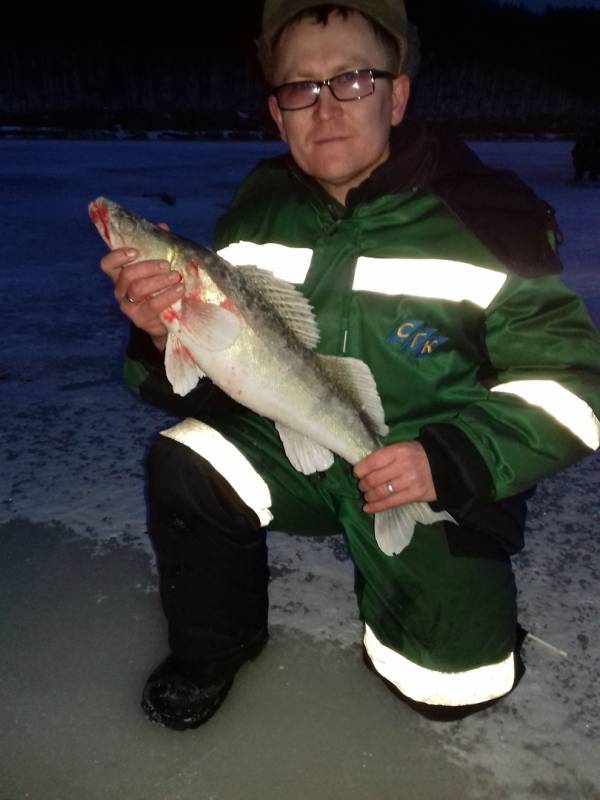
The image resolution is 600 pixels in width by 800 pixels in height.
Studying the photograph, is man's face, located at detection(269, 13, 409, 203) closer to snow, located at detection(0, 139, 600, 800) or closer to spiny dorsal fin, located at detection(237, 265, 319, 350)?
spiny dorsal fin, located at detection(237, 265, 319, 350)

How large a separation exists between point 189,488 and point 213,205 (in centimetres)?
879

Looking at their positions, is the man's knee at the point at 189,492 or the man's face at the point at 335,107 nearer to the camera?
the man's knee at the point at 189,492

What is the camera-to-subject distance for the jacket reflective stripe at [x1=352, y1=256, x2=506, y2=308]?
7.07 feet

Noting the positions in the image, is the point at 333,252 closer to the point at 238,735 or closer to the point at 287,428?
the point at 287,428

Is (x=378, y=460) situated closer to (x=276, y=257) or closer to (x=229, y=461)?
(x=229, y=461)

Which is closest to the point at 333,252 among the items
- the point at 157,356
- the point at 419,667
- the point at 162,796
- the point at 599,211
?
the point at 157,356

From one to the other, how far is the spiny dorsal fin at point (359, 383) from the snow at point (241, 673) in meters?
0.77

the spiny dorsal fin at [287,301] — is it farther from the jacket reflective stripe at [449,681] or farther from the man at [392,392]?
the jacket reflective stripe at [449,681]

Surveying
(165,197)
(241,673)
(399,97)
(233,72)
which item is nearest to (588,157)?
(165,197)

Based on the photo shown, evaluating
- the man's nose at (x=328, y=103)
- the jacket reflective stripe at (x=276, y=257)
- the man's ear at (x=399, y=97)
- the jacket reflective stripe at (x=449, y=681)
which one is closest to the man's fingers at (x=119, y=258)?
the jacket reflective stripe at (x=276, y=257)

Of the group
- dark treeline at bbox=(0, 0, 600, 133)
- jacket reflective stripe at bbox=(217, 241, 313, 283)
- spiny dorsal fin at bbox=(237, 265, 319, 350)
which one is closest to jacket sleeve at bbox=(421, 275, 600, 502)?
spiny dorsal fin at bbox=(237, 265, 319, 350)

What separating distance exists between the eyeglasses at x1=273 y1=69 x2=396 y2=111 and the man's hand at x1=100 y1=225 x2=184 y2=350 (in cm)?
77

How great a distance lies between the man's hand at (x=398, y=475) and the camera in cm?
205

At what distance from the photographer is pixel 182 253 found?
2174 mm
